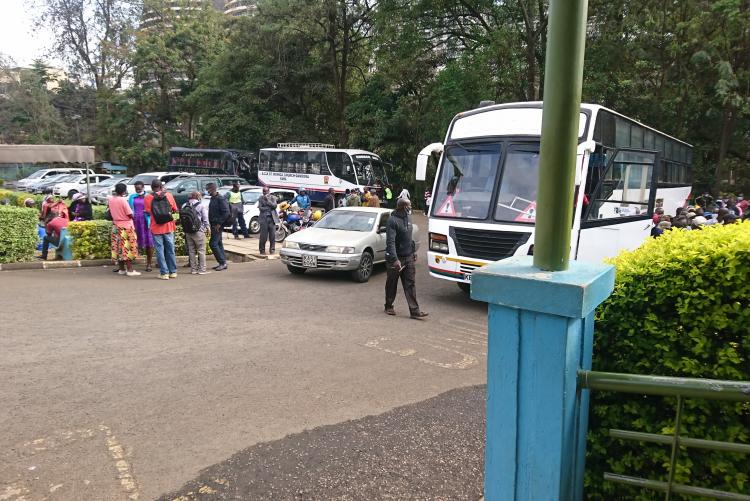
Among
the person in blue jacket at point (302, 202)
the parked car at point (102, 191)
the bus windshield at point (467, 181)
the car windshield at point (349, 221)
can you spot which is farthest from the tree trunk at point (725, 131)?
the parked car at point (102, 191)

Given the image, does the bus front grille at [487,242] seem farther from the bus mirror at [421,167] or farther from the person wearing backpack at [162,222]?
the person wearing backpack at [162,222]

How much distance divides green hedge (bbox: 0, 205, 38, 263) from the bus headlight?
8.58 m

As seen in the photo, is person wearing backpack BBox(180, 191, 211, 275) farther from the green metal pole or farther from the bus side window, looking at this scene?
the bus side window

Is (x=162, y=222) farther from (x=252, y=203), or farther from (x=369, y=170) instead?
(x=369, y=170)

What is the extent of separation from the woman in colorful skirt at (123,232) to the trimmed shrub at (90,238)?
Result: 1.20 m

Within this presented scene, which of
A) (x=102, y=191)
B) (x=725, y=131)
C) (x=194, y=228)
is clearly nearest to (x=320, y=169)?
(x=102, y=191)

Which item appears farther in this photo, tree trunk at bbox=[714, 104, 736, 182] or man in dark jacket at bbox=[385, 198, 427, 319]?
tree trunk at bbox=[714, 104, 736, 182]

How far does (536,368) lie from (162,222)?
365 inches

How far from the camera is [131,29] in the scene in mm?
41875

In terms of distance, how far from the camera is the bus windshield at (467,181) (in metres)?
8.49

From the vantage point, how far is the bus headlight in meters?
8.65

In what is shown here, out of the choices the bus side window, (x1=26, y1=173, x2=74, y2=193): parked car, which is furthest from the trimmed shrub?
(x1=26, y1=173, x2=74, y2=193): parked car

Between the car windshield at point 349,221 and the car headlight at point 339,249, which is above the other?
the car windshield at point 349,221

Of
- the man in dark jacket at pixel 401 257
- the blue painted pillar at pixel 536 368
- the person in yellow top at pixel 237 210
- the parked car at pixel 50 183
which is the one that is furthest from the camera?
the parked car at pixel 50 183
